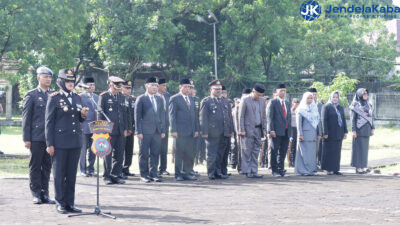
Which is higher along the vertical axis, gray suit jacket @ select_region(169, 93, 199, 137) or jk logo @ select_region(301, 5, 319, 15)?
jk logo @ select_region(301, 5, 319, 15)

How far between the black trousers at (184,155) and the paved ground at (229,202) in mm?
453

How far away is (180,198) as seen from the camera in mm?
10367

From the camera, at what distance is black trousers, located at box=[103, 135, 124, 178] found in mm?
12195

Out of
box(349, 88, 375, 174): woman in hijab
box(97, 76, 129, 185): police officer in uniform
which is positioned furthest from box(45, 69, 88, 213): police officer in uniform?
box(349, 88, 375, 174): woman in hijab

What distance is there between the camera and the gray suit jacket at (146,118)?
12883 mm

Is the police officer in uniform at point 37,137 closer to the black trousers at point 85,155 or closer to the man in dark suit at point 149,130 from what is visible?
the man in dark suit at point 149,130

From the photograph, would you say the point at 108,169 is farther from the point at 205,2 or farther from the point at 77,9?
the point at 205,2

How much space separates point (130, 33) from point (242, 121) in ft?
59.7

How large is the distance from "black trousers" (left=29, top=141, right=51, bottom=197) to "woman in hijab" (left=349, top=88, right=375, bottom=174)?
321 inches

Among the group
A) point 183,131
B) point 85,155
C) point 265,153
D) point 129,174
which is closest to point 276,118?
point 183,131

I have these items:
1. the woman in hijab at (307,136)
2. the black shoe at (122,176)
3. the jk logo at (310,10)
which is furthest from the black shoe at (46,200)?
the jk logo at (310,10)

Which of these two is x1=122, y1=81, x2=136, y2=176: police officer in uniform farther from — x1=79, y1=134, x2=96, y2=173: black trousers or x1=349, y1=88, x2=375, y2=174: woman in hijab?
x1=349, y1=88, x2=375, y2=174: woman in hijab

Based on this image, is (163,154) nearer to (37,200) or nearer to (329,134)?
(329,134)

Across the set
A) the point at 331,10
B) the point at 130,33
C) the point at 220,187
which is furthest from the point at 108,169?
the point at 331,10
